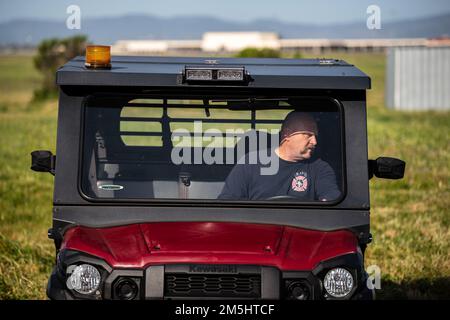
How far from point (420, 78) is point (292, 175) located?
34.7 meters

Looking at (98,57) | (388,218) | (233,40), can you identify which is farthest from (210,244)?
(233,40)

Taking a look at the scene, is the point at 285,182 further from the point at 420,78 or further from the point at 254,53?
the point at 420,78

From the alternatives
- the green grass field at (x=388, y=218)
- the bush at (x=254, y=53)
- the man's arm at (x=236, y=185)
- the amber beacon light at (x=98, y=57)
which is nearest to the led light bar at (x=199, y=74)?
the amber beacon light at (x=98, y=57)

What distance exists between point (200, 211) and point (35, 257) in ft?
12.8

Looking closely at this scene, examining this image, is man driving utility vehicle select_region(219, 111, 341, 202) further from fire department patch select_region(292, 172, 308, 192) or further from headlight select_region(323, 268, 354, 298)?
headlight select_region(323, 268, 354, 298)

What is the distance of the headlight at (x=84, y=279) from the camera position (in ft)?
15.6

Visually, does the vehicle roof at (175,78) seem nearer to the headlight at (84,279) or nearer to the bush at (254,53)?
the headlight at (84,279)

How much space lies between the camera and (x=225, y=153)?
5.69 m

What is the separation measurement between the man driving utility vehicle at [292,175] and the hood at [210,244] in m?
0.25

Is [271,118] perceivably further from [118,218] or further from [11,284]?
[11,284]

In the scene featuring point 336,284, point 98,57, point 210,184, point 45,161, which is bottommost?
point 336,284

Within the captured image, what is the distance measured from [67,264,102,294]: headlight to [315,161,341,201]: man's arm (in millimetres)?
1302

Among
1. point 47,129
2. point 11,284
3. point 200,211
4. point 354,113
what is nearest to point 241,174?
point 200,211

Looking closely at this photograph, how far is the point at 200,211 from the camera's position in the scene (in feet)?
17.3
